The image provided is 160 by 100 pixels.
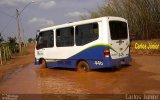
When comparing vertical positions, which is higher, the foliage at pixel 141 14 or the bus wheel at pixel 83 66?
the foliage at pixel 141 14

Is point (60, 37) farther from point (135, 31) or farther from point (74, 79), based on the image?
point (135, 31)

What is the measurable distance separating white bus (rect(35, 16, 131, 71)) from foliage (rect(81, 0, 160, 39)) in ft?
32.5

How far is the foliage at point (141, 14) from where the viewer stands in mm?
25781

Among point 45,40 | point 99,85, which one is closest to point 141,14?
point 45,40

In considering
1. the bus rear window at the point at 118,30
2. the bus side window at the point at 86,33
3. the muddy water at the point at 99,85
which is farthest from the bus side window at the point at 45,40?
the bus rear window at the point at 118,30

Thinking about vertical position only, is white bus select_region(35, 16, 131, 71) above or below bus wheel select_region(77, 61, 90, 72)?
above

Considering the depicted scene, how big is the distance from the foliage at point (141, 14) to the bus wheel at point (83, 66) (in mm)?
11074

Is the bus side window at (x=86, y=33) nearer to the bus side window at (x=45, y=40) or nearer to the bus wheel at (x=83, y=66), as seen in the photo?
the bus wheel at (x=83, y=66)

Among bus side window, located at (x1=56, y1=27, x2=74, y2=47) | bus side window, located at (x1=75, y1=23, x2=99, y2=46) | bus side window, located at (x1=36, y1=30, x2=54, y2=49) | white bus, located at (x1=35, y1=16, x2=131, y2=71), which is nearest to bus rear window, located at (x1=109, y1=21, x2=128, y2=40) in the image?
white bus, located at (x1=35, y1=16, x2=131, y2=71)

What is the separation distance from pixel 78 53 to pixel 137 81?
447 cm

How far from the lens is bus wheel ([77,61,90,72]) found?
15939mm

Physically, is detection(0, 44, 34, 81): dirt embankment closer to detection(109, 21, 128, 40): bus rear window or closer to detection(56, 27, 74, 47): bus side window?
detection(56, 27, 74, 47): bus side window

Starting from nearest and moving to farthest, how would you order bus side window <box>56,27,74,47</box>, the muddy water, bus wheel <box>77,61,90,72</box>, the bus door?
the muddy water
the bus door
bus wheel <box>77,61,90,72</box>
bus side window <box>56,27,74,47</box>

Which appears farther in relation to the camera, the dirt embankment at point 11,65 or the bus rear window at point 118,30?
the dirt embankment at point 11,65
